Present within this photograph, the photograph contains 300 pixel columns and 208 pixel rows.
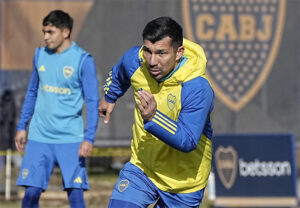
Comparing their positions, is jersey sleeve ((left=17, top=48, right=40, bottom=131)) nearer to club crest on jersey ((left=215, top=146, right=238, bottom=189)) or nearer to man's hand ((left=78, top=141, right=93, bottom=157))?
man's hand ((left=78, top=141, right=93, bottom=157))

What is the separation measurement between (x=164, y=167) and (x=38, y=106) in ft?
7.83

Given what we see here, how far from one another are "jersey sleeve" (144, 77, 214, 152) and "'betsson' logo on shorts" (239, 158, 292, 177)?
4.85 metres

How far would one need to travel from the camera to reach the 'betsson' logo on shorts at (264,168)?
31.8 feet

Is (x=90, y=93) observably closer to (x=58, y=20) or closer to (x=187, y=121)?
(x=58, y=20)

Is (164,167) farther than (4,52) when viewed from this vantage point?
No

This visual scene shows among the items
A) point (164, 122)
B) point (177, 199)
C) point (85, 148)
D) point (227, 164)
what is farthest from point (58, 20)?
point (227, 164)

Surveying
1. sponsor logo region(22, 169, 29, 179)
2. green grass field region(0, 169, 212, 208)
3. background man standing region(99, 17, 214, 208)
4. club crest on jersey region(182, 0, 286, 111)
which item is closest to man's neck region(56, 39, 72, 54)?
sponsor logo region(22, 169, 29, 179)

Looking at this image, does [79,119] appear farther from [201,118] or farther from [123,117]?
[123,117]

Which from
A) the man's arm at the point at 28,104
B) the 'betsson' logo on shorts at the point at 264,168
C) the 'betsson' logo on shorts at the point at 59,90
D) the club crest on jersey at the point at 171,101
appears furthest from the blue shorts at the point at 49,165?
the 'betsson' logo on shorts at the point at 264,168

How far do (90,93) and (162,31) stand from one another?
236 centimetres

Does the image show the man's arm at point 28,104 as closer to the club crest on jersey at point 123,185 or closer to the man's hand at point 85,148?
the man's hand at point 85,148

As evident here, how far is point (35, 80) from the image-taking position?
720cm

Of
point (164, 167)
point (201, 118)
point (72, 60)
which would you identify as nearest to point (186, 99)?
point (201, 118)

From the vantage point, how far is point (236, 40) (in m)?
11.5
